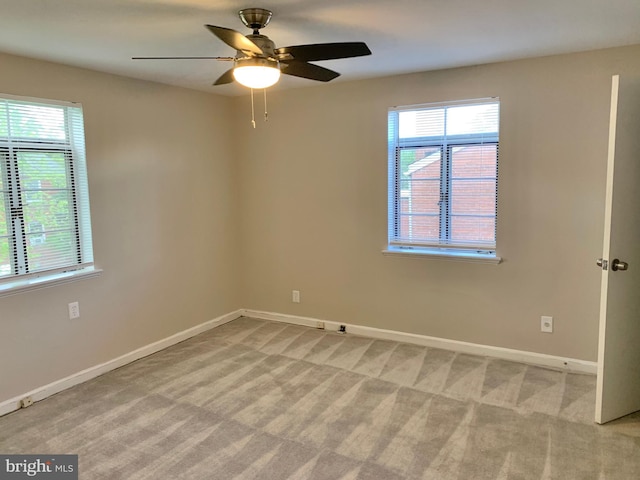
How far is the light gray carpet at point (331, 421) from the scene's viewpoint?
222 centimetres

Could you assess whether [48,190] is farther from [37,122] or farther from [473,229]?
[473,229]

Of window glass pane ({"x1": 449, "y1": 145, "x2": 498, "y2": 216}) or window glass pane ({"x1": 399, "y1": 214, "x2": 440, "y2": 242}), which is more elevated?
window glass pane ({"x1": 449, "y1": 145, "x2": 498, "y2": 216})

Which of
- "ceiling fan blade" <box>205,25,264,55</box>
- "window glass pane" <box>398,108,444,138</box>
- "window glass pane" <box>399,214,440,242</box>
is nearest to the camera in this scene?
"ceiling fan blade" <box>205,25,264,55</box>

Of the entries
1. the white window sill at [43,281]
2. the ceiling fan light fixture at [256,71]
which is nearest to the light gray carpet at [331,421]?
the white window sill at [43,281]

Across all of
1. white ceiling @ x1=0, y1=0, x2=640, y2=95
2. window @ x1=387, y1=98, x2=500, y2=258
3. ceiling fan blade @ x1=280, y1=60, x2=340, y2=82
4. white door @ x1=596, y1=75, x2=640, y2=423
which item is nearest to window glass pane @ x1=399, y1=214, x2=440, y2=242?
window @ x1=387, y1=98, x2=500, y2=258

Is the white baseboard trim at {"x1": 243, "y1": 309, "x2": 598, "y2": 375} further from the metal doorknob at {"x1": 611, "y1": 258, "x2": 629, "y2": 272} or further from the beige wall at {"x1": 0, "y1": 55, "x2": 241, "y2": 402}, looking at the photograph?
the metal doorknob at {"x1": 611, "y1": 258, "x2": 629, "y2": 272}

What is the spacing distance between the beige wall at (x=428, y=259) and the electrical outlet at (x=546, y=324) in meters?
0.04

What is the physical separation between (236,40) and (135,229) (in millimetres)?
2180

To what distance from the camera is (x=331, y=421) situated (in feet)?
8.68

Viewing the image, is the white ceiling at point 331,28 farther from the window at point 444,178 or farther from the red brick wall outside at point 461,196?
the red brick wall outside at point 461,196

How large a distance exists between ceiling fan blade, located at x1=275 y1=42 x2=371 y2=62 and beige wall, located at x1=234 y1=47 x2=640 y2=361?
1596 millimetres

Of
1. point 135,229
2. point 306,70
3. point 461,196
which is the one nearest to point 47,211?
point 135,229

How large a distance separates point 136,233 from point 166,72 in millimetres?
1273

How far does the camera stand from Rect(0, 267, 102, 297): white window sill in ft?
9.27
